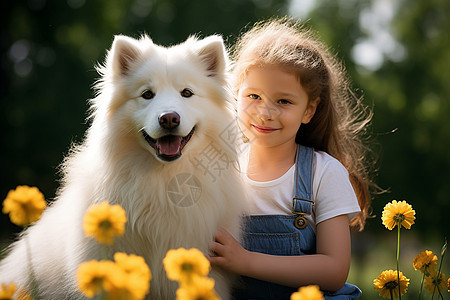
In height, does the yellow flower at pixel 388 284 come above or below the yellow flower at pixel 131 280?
above

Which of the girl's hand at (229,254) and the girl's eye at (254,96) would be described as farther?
the girl's eye at (254,96)

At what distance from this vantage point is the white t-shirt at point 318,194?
11.4 ft

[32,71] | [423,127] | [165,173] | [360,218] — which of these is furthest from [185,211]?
[423,127]

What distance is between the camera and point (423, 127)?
20.8m

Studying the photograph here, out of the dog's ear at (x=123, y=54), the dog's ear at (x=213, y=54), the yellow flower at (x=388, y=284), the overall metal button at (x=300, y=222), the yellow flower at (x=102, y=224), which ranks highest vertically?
the dog's ear at (x=213, y=54)

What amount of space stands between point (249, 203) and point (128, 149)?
970mm

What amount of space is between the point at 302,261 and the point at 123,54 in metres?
1.82

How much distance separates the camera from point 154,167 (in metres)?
3.21

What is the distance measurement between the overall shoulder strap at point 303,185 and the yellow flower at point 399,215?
0.61m

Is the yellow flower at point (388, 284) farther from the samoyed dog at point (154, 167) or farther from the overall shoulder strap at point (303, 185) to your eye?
the samoyed dog at point (154, 167)

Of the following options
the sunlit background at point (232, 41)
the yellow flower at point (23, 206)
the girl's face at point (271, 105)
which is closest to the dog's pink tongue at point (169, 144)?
the girl's face at point (271, 105)

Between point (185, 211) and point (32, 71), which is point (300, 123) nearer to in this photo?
point (185, 211)

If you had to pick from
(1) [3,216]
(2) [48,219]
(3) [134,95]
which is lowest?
(1) [3,216]

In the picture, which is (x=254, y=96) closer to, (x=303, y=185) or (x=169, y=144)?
(x=303, y=185)
